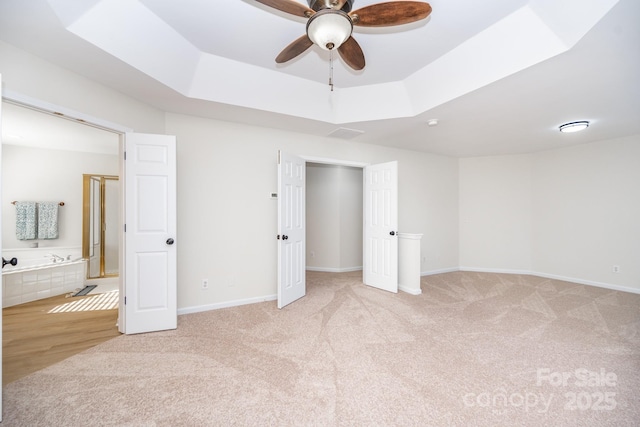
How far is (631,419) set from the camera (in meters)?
1.66

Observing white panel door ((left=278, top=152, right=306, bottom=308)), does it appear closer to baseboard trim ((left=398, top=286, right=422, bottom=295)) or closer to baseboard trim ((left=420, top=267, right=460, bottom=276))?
baseboard trim ((left=398, top=286, right=422, bottom=295))

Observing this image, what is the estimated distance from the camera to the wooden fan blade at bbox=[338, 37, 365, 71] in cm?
196

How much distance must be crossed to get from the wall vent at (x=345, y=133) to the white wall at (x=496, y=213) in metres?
3.06

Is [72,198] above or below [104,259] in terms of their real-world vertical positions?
above

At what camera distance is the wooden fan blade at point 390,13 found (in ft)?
5.20

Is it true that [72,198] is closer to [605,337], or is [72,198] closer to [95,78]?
[95,78]

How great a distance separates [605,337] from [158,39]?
5164mm

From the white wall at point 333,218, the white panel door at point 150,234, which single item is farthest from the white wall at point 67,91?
the white wall at point 333,218

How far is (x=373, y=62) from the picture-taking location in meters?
2.83

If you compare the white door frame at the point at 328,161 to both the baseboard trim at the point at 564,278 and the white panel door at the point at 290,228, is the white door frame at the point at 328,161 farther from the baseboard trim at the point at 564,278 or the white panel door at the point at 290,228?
the baseboard trim at the point at 564,278

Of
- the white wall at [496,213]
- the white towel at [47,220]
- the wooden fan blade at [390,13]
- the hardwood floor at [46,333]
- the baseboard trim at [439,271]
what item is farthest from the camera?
the white wall at [496,213]

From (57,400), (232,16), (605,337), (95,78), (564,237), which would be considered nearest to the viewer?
(57,400)

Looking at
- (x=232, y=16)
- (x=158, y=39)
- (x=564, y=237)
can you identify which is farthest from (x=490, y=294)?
(x=158, y=39)

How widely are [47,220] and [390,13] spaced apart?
6293 millimetres
